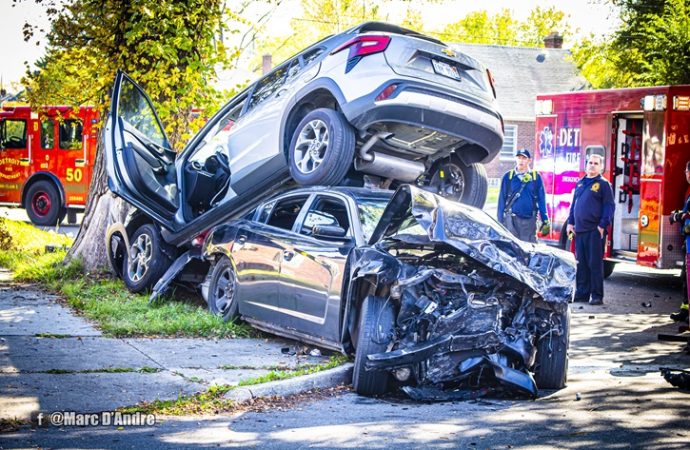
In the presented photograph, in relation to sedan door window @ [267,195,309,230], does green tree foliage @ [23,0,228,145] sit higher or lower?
higher

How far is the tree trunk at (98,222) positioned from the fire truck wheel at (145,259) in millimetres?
1372

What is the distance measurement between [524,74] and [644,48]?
20134mm

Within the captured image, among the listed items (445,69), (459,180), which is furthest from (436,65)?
(459,180)

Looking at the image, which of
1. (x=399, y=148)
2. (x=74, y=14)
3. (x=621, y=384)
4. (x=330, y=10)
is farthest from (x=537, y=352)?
(x=330, y=10)

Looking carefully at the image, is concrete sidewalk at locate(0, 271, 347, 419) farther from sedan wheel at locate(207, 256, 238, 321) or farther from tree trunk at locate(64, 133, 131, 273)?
tree trunk at locate(64, 133, 131, 273)

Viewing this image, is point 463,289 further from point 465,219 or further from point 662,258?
point 662,258

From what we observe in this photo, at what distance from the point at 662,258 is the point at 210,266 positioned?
6758 mm

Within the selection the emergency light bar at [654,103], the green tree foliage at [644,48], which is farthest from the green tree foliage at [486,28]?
the emergency light bar at [654,103]

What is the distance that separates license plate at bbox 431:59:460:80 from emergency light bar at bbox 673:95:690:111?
5.27 metres

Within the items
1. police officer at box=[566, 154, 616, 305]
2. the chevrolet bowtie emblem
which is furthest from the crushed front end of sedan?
police officer at box=[566, 154, 616, 305]

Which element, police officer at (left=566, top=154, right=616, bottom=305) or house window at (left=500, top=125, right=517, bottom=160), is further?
house window at (left=500, top=125, right=517, bottom=160)

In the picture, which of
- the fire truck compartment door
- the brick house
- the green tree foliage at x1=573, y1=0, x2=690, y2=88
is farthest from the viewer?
the brick house

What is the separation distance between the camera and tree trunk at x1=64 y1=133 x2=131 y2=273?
13.7 meters

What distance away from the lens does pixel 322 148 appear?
988 centimetres
